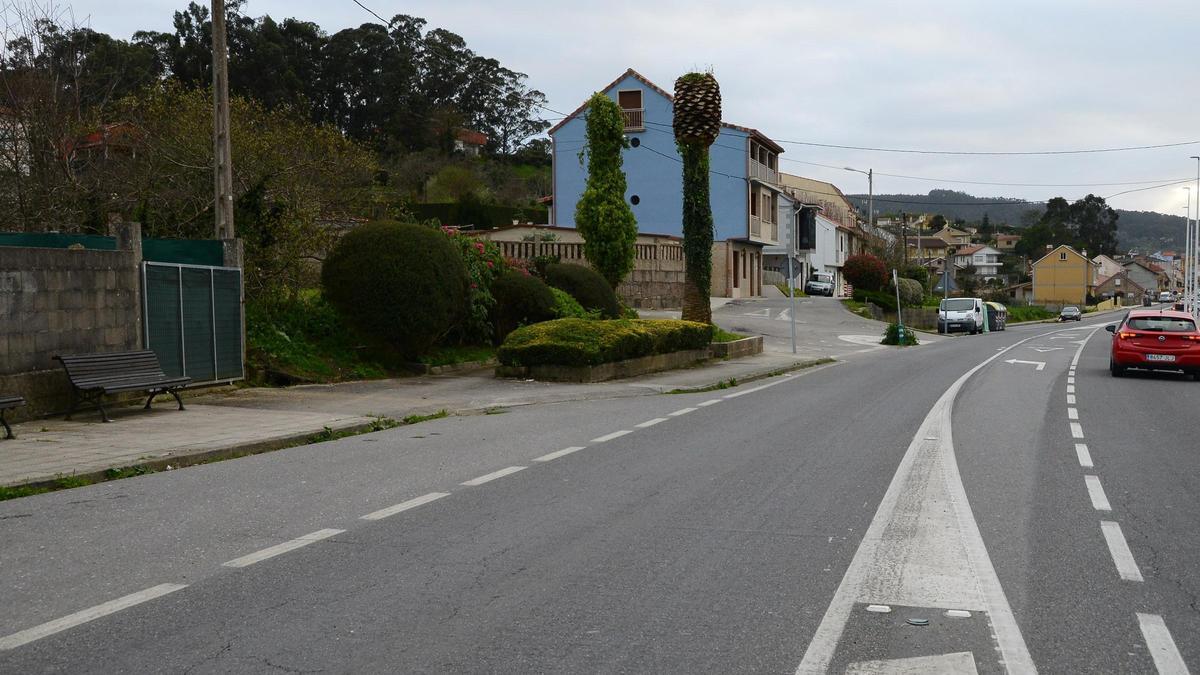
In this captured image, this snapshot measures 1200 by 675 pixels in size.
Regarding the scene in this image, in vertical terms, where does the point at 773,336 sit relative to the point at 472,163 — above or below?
below

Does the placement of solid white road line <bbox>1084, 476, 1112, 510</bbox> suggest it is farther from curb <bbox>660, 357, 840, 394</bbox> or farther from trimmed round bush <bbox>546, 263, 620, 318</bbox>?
trimmed round bush <bbox>546, 263, 620, 318</bbox>

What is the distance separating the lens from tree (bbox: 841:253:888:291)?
6394cm

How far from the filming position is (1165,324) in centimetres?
2238

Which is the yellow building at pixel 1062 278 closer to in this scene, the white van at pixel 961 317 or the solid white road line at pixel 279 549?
the white van at pixel 961 317

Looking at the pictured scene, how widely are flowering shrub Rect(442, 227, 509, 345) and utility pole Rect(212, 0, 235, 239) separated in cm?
548

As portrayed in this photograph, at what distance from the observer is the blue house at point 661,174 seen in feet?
184

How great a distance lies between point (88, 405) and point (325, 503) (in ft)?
22.8

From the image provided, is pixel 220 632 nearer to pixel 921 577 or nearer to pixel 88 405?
pixel 921 577

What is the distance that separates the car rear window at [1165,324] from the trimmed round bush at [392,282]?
1454 centimetres

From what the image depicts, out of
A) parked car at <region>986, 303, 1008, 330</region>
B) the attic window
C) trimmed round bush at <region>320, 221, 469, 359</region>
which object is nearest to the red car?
trimmed round bush at <region>320, 221, 469, 359</region>

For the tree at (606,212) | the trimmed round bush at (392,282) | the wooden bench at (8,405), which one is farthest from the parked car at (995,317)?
the wooden bench at (8,405)

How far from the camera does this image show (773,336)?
37.5m

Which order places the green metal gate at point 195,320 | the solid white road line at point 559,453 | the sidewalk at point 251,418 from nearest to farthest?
the sidewalk at point 251,418
the solid white road line at point 559,453
the green metal gate at point 195,320

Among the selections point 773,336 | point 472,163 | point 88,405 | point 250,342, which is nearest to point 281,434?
point 88,405
